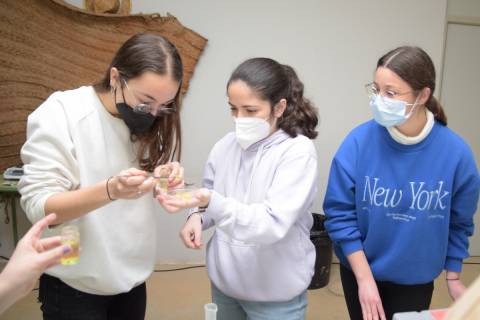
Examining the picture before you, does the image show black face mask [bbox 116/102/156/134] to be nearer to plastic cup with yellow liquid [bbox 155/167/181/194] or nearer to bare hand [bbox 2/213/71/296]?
plastic cup with yellow liquid [bbox 155/167/181/194]

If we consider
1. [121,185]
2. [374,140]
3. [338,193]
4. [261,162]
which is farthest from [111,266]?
[374,140]

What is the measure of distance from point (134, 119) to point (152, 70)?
7.1 inches

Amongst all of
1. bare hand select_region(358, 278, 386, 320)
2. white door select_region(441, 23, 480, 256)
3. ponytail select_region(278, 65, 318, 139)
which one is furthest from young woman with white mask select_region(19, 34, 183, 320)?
white door select_region(441, 23, 480, 256)

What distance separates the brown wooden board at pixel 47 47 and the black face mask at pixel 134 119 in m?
2.08

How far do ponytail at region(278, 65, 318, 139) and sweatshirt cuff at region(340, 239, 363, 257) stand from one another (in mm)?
437

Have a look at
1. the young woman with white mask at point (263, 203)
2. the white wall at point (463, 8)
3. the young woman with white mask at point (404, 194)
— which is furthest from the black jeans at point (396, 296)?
the white wall at point (463, 8)

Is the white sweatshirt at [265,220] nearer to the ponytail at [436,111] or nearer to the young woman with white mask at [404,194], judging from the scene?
the young woman with white mask at [404,194]

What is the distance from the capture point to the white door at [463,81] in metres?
3.67

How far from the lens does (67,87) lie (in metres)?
3.12

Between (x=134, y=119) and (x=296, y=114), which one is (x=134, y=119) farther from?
(x=296, y=114)

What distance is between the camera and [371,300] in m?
1.39

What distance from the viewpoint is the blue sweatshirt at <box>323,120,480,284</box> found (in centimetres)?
139

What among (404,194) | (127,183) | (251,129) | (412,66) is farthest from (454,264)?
(127,183)

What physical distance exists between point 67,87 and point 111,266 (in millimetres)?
2348
